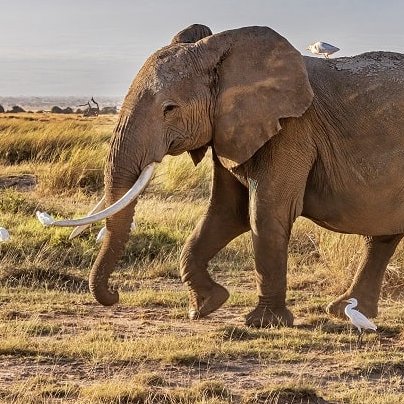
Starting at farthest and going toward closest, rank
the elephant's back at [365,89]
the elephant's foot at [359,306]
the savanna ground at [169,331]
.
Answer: the elephant's foot at [359,306] < the elephant's back at [365,89] < the savanna ground at [169,331]

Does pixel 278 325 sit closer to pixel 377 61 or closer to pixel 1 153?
pixel 377 61

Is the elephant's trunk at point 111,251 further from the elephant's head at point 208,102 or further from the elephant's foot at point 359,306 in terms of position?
the elephant's foot at point 359,306

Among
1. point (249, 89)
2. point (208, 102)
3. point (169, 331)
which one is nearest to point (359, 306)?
point (169, 331)

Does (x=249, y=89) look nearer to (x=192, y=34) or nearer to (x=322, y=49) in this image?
(x=192, y=34)

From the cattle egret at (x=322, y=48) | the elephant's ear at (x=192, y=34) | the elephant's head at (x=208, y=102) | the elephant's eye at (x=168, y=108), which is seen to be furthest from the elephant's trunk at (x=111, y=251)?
the cattle egret at (x=322, y=48)

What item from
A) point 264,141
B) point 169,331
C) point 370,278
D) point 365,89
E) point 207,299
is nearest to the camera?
point 264,141

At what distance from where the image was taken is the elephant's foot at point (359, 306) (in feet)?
31.7

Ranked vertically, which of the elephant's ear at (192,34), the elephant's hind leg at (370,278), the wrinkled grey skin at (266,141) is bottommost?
the elephant's hind leg at (370,278)

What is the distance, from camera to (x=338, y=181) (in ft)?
29.9

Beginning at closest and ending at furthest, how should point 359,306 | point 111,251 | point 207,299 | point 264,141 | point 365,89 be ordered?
point 111,251
point 264,141
point 365,89
point 207,299
point 359,306

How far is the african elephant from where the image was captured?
832cm

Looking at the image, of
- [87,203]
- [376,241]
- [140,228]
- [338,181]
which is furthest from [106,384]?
[87,203]

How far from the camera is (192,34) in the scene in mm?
9172

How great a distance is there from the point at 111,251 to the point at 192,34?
206 cm
